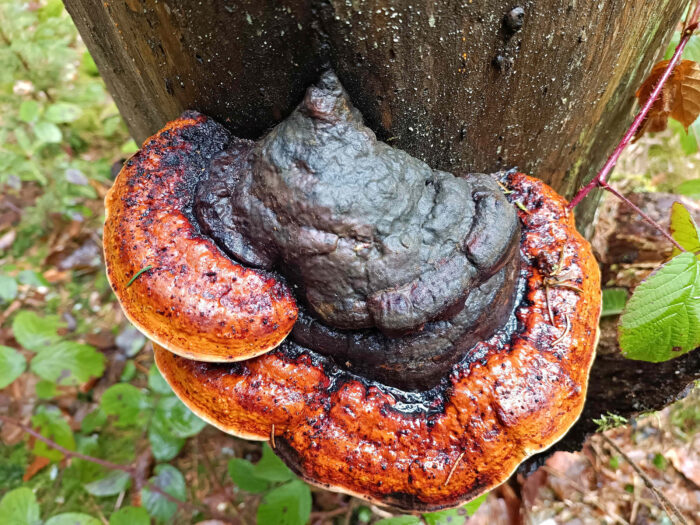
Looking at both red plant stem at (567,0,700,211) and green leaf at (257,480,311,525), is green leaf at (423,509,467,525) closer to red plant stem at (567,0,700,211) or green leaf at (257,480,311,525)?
green leaf at (257,480,311,525)

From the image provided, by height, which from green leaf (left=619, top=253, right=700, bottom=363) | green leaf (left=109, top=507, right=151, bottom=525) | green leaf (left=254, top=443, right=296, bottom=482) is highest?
green leaf (left=619, top=253, right=700, bottom=363)

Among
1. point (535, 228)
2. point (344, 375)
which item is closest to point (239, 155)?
point (344, 375)

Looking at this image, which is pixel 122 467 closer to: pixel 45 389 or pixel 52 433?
pixel 52 433

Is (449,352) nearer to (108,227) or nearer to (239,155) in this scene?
(239,155)

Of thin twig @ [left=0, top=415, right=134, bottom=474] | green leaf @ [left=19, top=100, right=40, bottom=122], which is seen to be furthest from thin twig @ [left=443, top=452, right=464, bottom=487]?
green leaf @ [left=19, top=100, right=40, bottom=122]

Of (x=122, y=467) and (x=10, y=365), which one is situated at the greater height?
(x=10, y=365)

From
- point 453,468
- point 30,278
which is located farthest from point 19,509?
point 453,468
